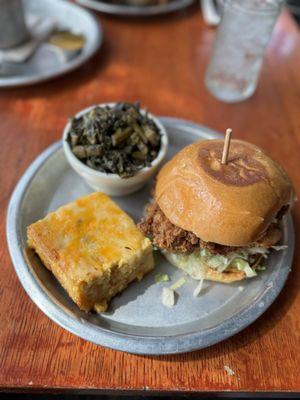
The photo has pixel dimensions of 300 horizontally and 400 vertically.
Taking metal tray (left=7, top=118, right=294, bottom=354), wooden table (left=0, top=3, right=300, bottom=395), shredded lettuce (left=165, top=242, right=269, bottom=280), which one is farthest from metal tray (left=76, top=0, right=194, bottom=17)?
shredded lettuce (left=165, top=242, right=269, bottom=280)

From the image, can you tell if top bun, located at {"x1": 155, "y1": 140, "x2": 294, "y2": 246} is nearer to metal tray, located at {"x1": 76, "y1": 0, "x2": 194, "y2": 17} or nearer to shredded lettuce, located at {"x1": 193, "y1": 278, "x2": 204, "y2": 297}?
shredded lettuce, located at {"x1": 193, "y1": 278, "x2": 204, "y2": 297}

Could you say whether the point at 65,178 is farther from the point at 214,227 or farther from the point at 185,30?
the point at 185,30

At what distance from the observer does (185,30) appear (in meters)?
3.10

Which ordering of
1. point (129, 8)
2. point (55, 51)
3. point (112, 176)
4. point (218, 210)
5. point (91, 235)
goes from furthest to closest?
point (129, 8)
point (55, 51)
point (112, 176)
point (91, 235)
point (218, 210)

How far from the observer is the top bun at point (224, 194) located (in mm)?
→ 1355

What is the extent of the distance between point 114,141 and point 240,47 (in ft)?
4.00

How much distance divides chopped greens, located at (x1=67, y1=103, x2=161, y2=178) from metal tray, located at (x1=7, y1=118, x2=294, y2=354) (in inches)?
9.7

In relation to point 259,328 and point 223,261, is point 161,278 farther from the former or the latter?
point 259,328

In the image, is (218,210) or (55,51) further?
(55,51)

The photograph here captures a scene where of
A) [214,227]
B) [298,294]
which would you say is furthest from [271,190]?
[298,294]

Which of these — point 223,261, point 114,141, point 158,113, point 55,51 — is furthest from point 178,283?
point 55,51

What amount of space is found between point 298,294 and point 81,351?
3.09 feet

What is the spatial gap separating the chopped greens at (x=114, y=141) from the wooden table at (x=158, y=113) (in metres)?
0.42

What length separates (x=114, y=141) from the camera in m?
1.71
